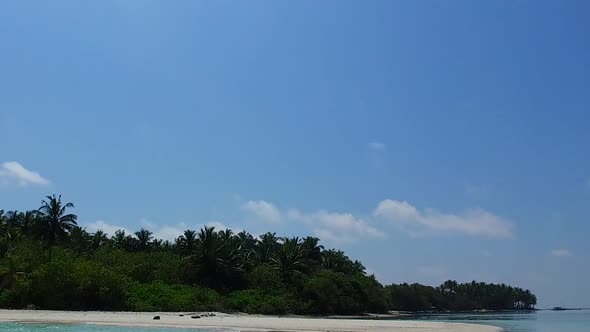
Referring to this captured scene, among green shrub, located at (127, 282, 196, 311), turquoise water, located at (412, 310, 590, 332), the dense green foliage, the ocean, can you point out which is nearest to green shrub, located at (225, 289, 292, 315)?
the dense green foliage

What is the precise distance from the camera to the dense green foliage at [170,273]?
52.2 metres

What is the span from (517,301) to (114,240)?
15087 cm

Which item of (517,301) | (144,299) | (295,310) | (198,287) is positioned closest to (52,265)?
(144,299)

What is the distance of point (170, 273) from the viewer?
68375 mm

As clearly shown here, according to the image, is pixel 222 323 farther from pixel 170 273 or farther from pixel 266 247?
pixel 266 247

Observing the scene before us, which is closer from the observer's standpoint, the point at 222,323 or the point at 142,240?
the point at 222,323

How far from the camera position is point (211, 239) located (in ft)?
234

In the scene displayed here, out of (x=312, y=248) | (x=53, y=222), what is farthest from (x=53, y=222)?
(x=312, y=248)

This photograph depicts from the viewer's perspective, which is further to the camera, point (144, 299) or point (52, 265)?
point (144, 299)

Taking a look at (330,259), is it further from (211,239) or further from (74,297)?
(74,297)

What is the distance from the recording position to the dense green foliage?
52156 mm

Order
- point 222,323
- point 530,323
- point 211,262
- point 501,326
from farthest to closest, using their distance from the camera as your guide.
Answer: point 211,262 < point 530,323 < point 501,326 < point 222,323

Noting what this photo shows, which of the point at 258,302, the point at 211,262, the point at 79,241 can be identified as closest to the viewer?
the point at 258,302

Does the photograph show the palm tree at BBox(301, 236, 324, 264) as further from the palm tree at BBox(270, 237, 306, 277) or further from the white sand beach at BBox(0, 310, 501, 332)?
the white sand beach at BBox(0, 310, 501, 332)
